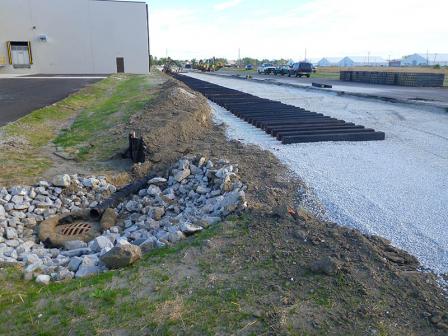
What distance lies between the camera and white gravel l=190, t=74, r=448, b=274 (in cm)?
494

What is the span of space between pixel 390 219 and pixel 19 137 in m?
9.60

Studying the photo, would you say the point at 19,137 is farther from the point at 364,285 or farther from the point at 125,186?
the point at 364,285

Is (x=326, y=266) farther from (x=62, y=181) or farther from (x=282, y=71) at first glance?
(x=282, y=71)

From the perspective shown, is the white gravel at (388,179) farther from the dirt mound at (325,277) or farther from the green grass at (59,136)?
the green grass at (59,136)

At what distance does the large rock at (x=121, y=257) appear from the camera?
14.2 feet

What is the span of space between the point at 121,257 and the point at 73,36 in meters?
46.8

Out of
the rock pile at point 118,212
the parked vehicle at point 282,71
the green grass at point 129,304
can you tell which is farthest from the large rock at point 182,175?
the parked vehicle at point 282,71

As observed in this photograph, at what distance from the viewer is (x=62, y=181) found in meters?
7.51

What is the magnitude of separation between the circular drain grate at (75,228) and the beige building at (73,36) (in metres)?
43.4

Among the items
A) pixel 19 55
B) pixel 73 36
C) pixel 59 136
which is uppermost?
pixel 73 36

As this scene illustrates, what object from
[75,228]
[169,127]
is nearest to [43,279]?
[75,228]

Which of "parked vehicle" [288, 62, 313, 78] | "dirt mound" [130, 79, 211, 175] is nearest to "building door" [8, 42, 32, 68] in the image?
"parked vehicle" [288, 62, 313, 78]

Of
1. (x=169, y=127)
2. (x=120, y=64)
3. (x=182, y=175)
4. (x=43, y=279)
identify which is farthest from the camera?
(x=120, y=64)

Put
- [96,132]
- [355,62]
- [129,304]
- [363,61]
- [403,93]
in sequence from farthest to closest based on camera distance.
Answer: [363,61]
[355,62]
[403,93]
[96,132]
[129,304]
